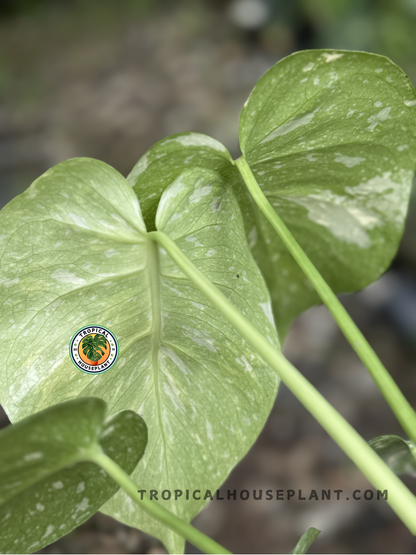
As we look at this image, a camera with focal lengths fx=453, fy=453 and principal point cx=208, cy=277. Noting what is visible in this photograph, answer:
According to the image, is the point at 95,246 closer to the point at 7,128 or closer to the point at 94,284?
the point at 94,284

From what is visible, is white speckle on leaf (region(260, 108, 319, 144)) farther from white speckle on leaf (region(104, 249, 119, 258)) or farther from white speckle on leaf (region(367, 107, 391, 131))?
white speckle on leaf (region(104, 249, 119, 258))

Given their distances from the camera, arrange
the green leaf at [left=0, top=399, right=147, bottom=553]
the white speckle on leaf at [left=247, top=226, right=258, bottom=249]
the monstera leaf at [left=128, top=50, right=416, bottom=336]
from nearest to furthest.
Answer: the green leaf at [left=0, top=399, right=147, bottom=553], the monstera leaf at [left=128, top=50, right=416, bottom=336], the white speckle on leaf at [left=247, top=226, right=258, bottom=249]

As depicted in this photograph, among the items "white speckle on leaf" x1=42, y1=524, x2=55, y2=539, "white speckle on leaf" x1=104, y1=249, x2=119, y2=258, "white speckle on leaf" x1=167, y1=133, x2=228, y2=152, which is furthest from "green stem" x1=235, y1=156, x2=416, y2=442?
"white speckle on leaf" x1=42, y1=524, x2=55, y2=539

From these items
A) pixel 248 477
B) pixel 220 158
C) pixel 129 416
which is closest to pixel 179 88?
pixel 248 477

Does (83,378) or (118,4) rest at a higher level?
(118,4)

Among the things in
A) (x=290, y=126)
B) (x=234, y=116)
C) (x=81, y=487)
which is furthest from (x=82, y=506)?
(x=234, y=116)

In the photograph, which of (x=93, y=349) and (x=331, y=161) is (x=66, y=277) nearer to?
(x=93, y=349)

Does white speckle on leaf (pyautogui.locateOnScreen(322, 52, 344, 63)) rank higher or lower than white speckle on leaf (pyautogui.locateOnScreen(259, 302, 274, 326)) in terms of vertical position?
higher

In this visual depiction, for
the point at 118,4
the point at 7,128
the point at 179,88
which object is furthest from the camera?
the point at 118,4
